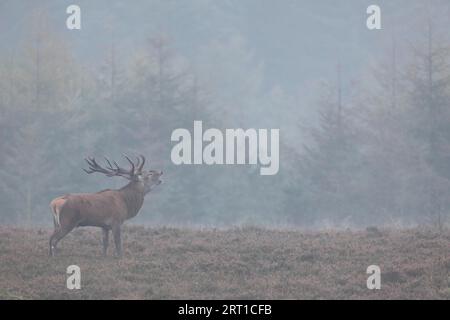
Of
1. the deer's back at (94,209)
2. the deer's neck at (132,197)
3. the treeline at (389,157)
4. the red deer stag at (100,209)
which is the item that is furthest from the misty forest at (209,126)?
the deer's back at (94,209)

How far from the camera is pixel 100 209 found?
16.9 m

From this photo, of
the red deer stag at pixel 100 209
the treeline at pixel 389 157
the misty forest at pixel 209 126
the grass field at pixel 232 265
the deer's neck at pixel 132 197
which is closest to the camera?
the grass field at pixel 232 265

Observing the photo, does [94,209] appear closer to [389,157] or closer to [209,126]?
[389,157]

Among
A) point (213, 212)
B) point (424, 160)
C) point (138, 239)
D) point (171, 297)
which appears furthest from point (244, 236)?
point (213, 212)

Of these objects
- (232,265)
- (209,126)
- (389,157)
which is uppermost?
(209,126)

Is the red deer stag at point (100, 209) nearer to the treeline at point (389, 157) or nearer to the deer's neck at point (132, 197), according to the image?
the deer's neck at point (132, 197)

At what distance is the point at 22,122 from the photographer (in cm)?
4166

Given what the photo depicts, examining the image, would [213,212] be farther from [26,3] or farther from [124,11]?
[124,11]

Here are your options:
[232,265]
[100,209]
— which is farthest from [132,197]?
[232,265]

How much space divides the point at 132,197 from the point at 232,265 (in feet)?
10.6

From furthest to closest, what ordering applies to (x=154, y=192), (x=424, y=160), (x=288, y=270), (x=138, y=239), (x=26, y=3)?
(x=26, y=3) < (x=154, y=192) < (x=424, y=160) < (x=138, y=239) < (x=288, y=270)

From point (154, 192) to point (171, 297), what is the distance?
2599 centimetres

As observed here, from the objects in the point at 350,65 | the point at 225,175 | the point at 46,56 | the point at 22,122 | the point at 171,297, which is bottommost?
the point at 171,297

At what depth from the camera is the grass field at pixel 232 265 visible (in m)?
14.5
